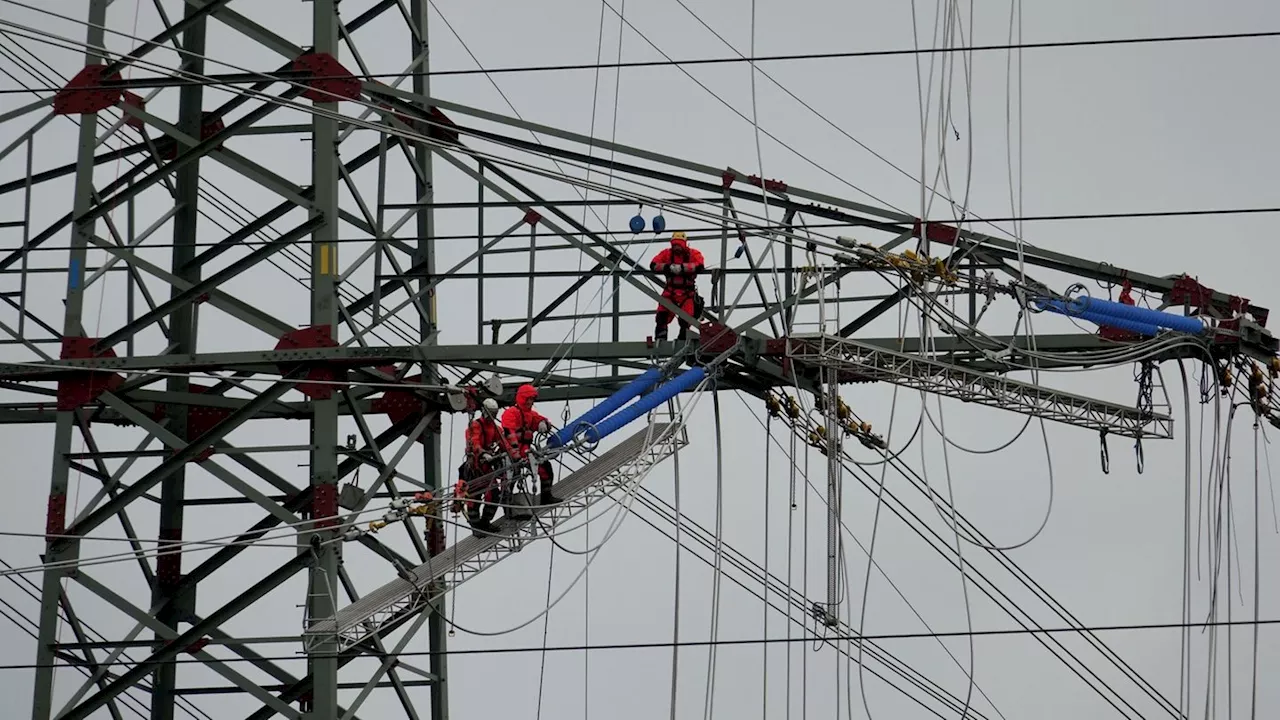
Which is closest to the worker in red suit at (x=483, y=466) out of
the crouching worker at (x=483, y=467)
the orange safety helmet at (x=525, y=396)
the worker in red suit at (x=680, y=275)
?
the crouching worker at (x=483, y=467)

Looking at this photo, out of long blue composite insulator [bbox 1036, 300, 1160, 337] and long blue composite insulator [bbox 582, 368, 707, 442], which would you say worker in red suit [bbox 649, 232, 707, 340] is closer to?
long blue composite insulator [bbox 582, 368, 707, 442]

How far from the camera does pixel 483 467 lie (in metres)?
33.3

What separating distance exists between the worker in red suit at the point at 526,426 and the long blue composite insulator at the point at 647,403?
546mm

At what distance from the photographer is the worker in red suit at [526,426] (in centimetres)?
3316

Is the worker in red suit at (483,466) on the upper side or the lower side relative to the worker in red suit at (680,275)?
lower

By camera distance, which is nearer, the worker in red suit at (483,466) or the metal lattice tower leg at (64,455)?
the worker in red suit at (483,466)

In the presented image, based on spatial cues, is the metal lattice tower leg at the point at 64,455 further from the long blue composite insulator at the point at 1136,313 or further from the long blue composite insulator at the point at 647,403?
the long blue composite insulator at the point at 1136,313

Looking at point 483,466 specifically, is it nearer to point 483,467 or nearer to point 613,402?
point 483,467

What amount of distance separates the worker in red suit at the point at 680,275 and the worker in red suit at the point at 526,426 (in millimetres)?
1692

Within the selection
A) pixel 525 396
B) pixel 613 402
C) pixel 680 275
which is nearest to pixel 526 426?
pixel 525 396

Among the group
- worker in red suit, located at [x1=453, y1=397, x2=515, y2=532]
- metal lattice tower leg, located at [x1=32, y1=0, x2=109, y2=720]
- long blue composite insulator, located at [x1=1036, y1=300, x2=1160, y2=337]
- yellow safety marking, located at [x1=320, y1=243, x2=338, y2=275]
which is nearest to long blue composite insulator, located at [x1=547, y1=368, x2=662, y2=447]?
worker in red suit, located at [x1=453, y1=397, x2=515, y2=532]

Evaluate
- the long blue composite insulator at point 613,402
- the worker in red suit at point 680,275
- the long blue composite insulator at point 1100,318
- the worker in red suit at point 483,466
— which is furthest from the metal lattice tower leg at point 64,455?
the long blue composite insulator at point 1100,318

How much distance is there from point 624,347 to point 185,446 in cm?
504

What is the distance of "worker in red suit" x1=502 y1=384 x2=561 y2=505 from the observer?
33156 mm
